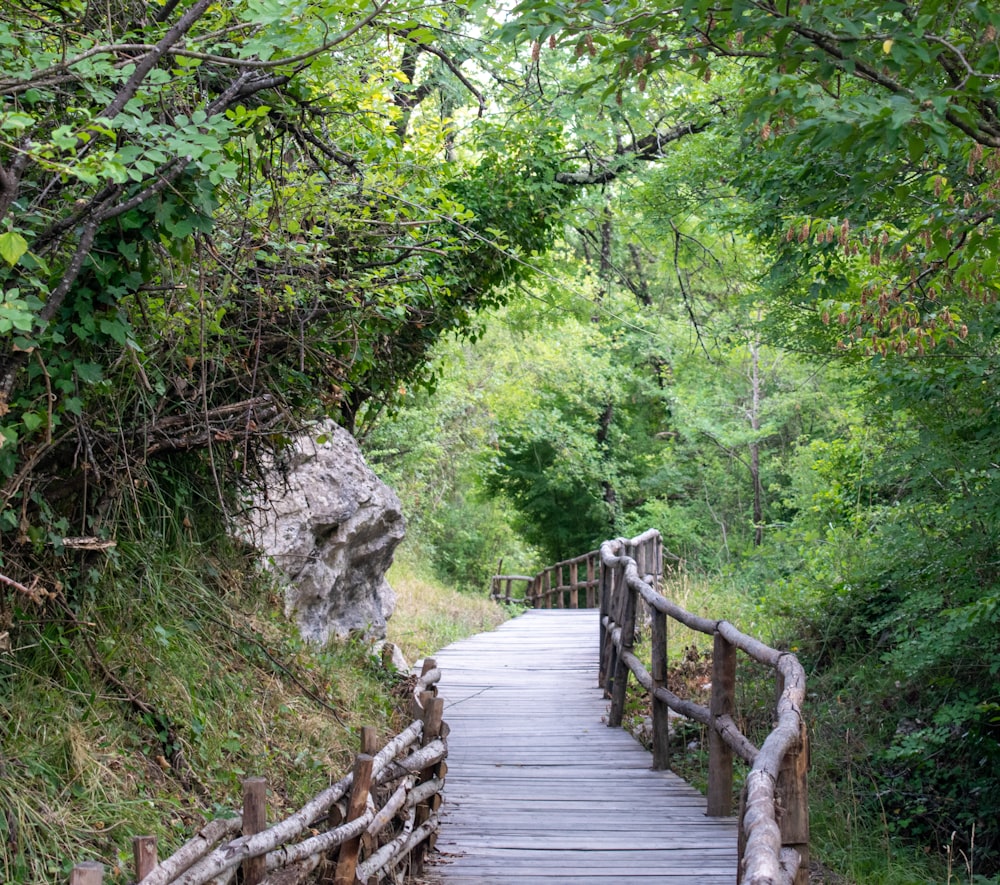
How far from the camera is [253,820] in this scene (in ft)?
10.6

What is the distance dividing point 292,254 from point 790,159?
3915mm

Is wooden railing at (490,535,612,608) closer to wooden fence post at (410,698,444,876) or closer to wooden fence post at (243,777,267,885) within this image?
wooden fence post at (410,698,444,876)

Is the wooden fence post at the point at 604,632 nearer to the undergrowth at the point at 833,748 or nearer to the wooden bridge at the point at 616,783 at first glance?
the wooden bridge at the point at 616,783

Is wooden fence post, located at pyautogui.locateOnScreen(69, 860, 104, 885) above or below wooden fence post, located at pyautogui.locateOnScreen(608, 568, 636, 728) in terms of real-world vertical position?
above

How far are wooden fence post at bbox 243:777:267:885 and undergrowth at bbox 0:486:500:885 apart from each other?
39 centimetres

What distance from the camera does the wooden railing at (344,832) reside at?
293 cm

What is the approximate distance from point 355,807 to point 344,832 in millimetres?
174

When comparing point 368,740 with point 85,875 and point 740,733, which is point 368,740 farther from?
point 85,875

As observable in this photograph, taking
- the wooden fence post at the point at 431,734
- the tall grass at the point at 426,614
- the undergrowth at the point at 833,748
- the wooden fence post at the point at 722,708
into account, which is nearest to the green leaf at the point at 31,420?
the wooden fence post at the point at 431,734

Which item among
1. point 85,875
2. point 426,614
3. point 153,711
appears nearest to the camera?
point 85,875

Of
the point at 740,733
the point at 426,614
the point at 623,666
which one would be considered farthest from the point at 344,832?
the point at 426,614

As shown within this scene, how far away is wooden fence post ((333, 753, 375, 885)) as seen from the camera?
3934mm

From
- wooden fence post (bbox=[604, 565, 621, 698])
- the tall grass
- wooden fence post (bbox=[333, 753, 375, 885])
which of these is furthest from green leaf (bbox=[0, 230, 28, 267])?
the tall grass

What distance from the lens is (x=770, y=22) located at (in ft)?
11.3
